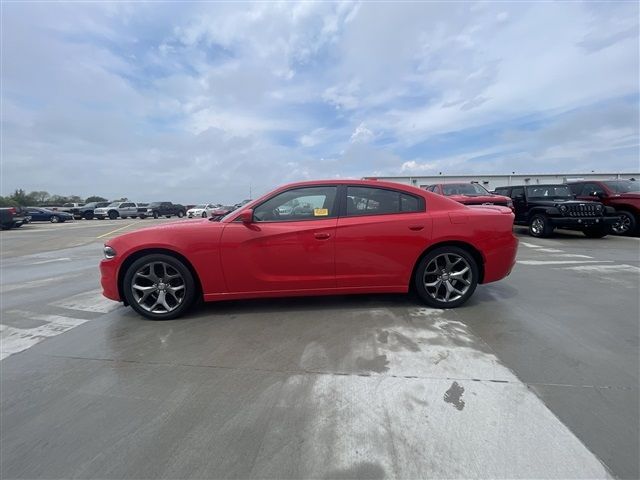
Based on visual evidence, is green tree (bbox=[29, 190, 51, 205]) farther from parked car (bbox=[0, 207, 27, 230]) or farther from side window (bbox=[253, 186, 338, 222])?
side window (bbox=[253, 186, 338, 222])

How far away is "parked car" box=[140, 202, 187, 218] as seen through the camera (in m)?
36.4

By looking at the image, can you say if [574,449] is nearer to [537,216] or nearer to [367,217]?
[367,217]

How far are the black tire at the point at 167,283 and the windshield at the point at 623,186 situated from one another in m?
13.7

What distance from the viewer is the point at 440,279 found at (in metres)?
3.79

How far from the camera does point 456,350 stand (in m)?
2.80

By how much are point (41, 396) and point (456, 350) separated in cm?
329

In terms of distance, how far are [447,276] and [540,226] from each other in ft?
27.6

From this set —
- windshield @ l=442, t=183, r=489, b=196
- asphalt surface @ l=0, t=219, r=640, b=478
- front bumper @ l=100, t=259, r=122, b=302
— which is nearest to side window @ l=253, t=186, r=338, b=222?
asphalt surface @ l=0, t=219, r=640, b=478

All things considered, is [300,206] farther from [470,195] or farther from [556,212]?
[556,212]

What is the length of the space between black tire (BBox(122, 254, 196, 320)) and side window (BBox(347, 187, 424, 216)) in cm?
197

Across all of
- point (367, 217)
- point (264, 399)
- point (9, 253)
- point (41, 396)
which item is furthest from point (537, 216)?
point (9, 253)

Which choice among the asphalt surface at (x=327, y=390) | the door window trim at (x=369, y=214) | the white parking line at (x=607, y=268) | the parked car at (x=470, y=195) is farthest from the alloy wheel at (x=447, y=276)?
the parked car at (x=470, y=195)

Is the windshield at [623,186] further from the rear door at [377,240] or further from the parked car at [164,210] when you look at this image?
the parked car at [164,210]

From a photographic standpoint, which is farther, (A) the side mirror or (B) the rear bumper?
(B) the rear bumper
